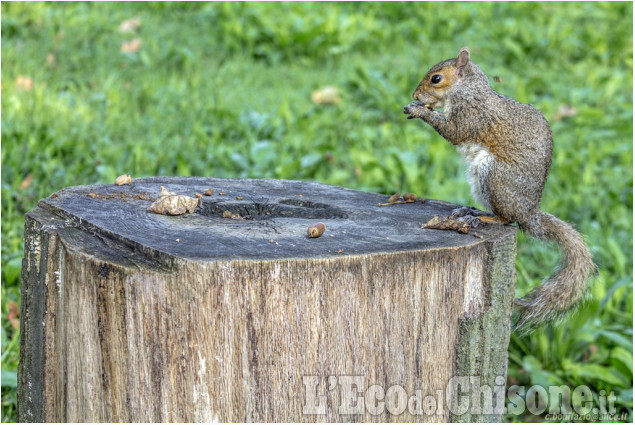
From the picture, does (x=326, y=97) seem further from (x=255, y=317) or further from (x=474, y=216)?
(x=255, y=317)

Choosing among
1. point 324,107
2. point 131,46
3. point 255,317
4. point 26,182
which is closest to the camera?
point 255,317

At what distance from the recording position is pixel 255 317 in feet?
6.70

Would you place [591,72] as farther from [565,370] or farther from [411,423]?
[411,423]

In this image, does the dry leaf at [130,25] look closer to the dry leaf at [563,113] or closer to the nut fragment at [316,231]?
the dry leaf at [563,113]

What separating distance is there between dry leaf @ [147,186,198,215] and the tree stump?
3cm

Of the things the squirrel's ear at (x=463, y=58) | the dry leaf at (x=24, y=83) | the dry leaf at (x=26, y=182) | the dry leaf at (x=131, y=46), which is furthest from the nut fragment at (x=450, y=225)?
the dry leaf at (x=131, y=46)

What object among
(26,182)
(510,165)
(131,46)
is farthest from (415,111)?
(131,46)

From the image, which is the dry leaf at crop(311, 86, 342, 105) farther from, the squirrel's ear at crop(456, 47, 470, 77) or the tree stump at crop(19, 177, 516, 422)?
the tree stump at crop(19, 177, 516, 422)

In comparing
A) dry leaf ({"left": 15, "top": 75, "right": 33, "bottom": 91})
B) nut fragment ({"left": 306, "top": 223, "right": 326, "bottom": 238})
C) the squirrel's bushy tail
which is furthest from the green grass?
nut fragment ({"left": 306, "top": 223, "right": 326, "bottom": 238})

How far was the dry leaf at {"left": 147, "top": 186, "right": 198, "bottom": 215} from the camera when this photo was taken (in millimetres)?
2426

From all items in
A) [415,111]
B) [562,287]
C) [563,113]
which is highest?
[563,113]

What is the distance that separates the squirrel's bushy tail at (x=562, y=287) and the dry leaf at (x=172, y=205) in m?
1.01

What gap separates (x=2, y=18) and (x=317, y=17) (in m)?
2.36

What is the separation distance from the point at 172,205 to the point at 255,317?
0.54 m
